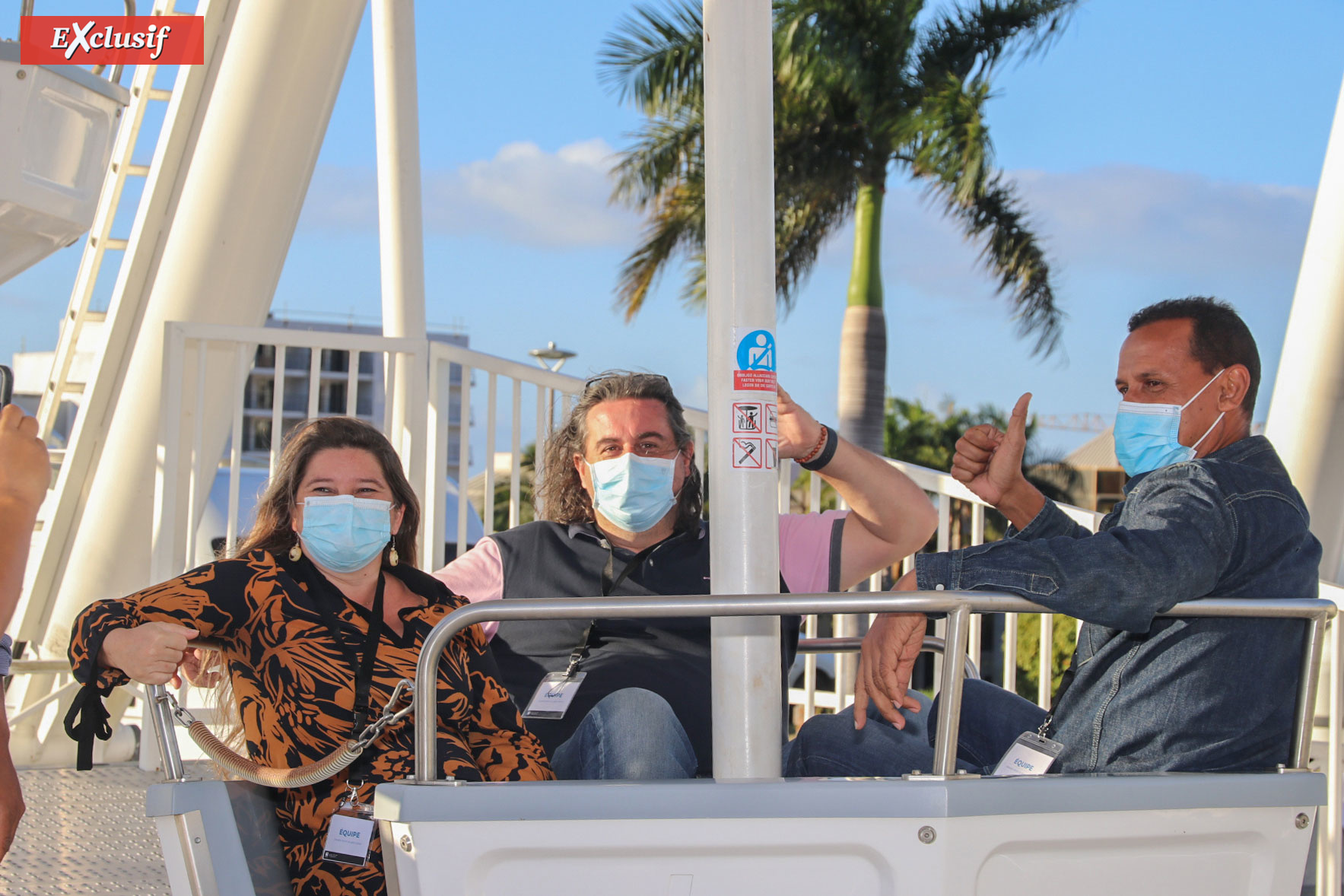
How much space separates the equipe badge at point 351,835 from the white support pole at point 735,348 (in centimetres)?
70

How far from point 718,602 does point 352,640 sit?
39.5 inches

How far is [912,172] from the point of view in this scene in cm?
1845

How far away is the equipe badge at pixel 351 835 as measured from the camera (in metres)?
2.36

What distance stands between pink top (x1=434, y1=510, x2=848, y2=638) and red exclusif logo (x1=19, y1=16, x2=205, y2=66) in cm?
165

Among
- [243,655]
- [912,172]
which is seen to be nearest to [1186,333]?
[243,655]

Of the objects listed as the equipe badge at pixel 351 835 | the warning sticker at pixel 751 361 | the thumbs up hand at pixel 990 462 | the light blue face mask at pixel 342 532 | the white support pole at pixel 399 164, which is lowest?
the equipe badge at pixel 351 835

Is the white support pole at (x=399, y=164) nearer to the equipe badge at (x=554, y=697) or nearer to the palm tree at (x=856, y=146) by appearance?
the equipe badge at (x=554, y=697)

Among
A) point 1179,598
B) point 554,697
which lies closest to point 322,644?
point 554,697

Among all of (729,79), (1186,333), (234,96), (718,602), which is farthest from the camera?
(234,96)

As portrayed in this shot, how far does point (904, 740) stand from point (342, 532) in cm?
135

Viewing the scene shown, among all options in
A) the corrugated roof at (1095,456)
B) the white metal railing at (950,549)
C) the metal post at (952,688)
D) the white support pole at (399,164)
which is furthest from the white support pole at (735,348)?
the corrugated roof at (1095,456)

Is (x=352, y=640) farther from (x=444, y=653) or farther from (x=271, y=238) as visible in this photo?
(x=271, y=238)

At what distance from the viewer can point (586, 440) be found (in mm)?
3361

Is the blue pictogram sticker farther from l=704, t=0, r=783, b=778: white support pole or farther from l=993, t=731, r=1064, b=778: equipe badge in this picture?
l=993, t=731, r=1064, b=778: equipe badge
